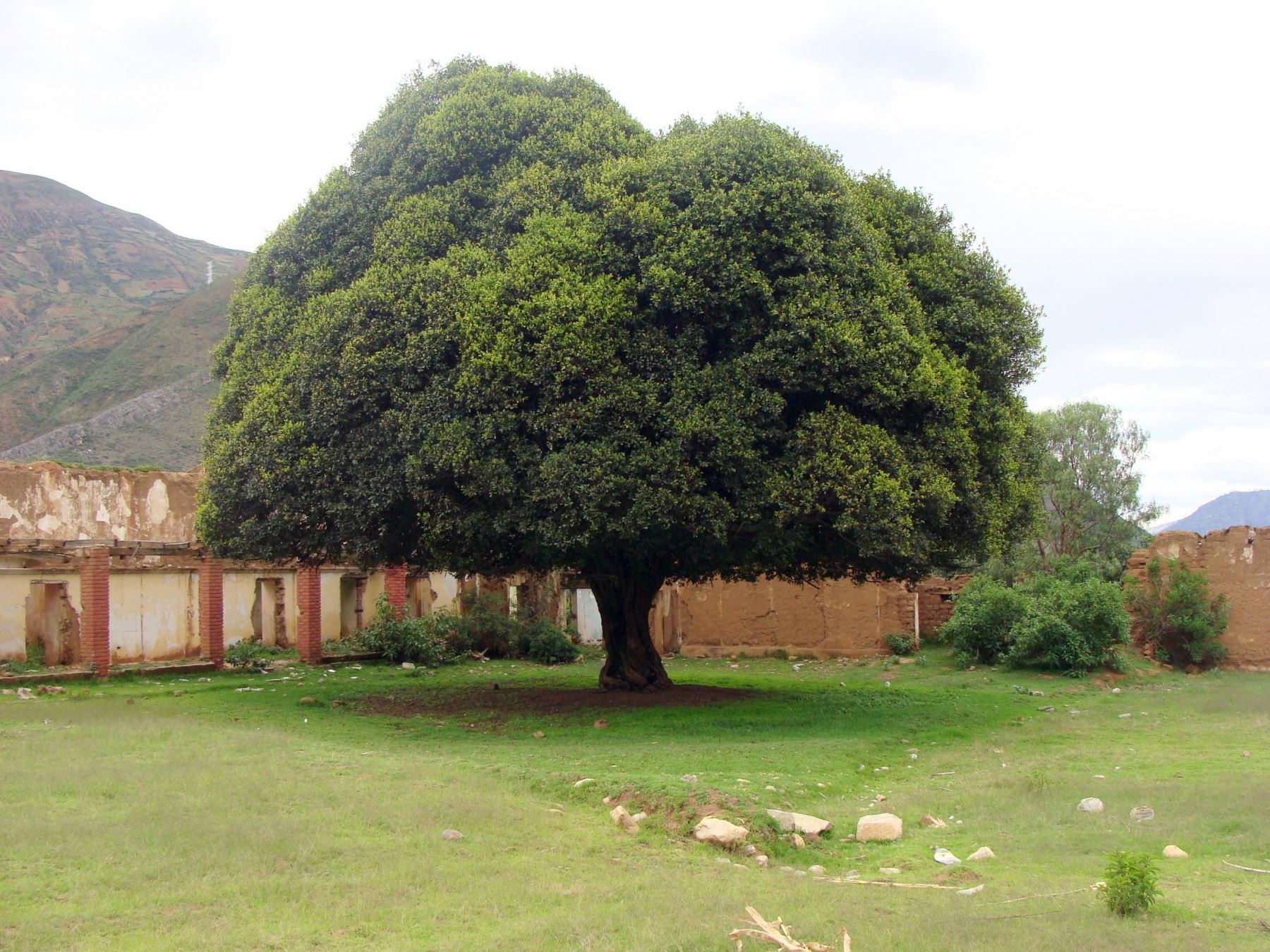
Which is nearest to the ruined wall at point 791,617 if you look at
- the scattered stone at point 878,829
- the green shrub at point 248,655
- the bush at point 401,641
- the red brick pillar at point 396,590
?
the bush at point 401,641

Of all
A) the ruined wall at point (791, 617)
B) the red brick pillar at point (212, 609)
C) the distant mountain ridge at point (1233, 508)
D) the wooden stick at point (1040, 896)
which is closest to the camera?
the wooden stick at point (1040, 896)

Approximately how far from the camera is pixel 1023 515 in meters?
15.7

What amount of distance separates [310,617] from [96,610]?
16.6 feet

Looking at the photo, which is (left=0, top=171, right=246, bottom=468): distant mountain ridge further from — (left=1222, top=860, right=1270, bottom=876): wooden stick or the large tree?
(left=1222, top=860, right=1270, bottom=876): wooden stick

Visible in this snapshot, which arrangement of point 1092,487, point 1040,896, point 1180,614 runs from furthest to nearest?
point 1092,487
point 1180,614
point 1040,896

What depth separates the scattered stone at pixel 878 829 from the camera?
7840 millimetres

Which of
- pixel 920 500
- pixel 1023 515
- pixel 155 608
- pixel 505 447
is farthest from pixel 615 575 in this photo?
pixel 155 608

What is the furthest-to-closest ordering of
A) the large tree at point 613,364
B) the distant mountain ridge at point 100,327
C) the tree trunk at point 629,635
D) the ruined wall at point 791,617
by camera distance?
the distant mountain ridge at point 100,327, the ruined wall at point 791,617, the tree trunk at point 629,635, the large tree at point 613,364

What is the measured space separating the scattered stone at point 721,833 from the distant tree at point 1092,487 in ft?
96.5

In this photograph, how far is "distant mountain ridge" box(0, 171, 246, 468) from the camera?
59.3 m

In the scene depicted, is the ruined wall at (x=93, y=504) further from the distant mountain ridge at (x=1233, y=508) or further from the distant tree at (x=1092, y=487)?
the distant mountain ridge at (x=1233, y=508)

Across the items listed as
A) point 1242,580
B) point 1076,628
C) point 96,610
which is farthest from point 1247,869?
point 96,610

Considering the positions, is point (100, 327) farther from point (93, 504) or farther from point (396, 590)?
point (396, 590)

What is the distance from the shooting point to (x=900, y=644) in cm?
2419
